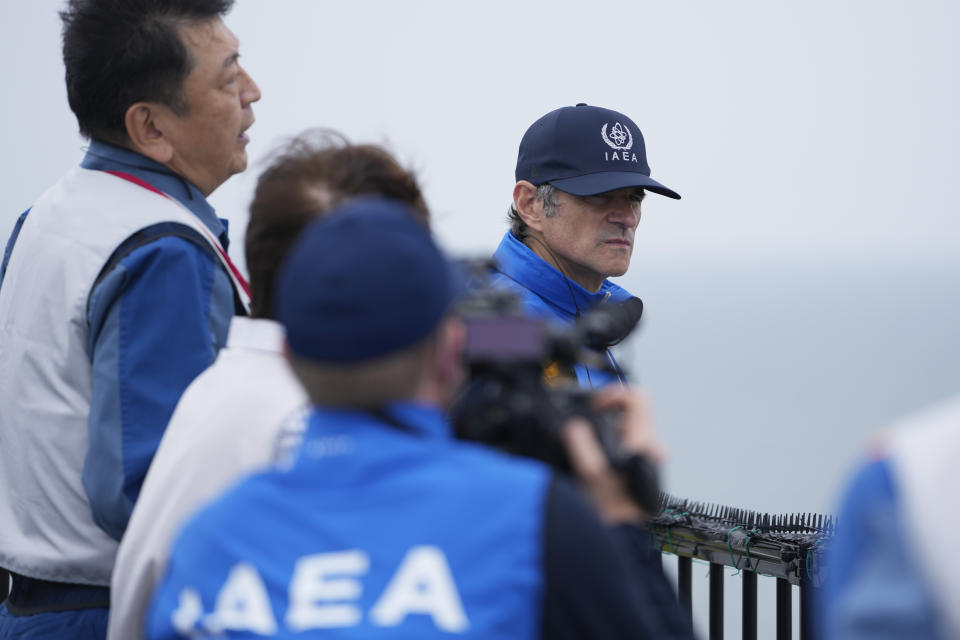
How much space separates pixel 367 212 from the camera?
102 cm

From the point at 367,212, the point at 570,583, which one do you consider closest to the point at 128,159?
the point at 367,212

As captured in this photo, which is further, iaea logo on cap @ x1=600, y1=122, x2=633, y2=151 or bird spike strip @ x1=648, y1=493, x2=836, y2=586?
iaea logo on cap @ x1=600, y1=122, x2=633, y2=151

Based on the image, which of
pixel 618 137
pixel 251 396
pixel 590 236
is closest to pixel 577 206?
pixel 590 236

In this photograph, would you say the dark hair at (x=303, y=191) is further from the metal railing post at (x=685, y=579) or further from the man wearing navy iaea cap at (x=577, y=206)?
the metal railing post at (x=685, y=579)

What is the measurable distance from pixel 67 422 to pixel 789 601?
1521 millimetres

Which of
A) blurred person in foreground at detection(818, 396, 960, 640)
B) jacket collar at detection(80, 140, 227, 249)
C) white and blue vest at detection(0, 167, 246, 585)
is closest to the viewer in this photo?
blurred person in foreground at detection(818, 396, 960, 640)

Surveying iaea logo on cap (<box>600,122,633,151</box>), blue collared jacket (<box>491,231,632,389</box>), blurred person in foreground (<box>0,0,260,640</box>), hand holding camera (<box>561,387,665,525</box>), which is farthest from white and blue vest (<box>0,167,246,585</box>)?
iaea logo on cap (<box>600,122,633,151</box>)

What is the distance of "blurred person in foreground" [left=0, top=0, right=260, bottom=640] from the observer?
1.67 meters

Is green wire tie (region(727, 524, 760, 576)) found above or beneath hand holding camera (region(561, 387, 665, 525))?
beneath

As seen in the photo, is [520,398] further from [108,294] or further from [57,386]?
[57,386]

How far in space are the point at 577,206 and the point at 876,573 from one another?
5.73ft

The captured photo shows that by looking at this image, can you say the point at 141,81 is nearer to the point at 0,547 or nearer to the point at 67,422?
the point at 67,422

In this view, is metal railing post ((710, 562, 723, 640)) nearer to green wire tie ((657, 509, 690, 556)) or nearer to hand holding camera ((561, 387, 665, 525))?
green wire tie ((657, 509, 690, 556))

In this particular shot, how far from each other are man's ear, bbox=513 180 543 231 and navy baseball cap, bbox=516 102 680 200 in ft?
0.07
